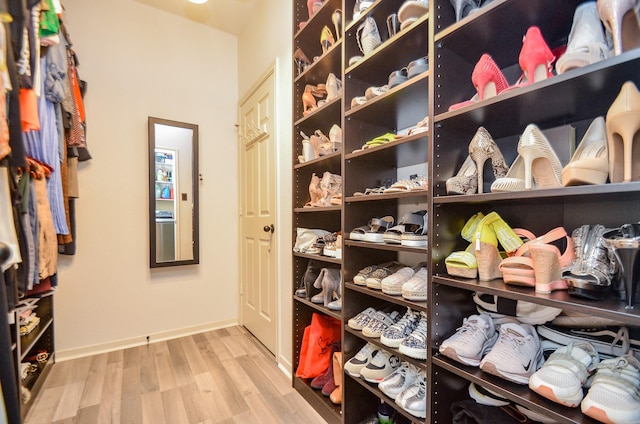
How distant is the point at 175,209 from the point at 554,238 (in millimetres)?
2422

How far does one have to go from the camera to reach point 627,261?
23.0 inches

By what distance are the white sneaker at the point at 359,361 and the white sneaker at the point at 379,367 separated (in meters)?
0.03

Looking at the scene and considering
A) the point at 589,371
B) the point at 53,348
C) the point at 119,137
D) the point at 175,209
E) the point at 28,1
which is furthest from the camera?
the point at 175,209

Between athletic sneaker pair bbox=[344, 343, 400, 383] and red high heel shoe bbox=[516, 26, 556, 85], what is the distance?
1040 millimetres

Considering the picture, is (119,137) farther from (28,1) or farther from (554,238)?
(554,238)

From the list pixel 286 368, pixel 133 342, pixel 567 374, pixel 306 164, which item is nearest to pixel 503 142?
pixel 567 374

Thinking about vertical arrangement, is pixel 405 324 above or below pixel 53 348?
above

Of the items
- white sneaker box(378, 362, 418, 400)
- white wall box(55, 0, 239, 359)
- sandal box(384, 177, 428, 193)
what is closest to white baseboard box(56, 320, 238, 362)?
white wall box(55, 0, 239, 359)

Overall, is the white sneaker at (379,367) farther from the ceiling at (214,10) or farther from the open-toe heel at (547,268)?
the ceiling at (214,10)

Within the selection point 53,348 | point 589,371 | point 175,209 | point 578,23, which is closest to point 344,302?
point 589,371

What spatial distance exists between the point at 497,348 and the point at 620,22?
80cm

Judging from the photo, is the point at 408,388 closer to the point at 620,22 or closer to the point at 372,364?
the point at 372,364

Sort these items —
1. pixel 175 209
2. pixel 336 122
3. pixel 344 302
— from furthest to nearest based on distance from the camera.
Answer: pixel 175 209 → pixel 336 122 → pixel 344 302

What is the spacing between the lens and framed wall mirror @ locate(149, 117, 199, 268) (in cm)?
227
